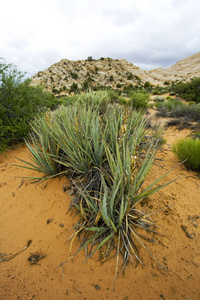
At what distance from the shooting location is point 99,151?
1.98 m

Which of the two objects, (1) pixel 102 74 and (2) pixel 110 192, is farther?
(1) pixel 102 74

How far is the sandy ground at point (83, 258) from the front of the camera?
46.5 inches

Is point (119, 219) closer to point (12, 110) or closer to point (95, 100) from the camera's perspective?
point (12, 110)

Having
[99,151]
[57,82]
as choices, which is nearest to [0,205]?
[99,151]

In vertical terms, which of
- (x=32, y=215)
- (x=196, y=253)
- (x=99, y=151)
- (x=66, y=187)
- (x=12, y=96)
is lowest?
(x=196, y=253)

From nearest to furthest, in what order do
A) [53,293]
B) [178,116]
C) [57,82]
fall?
[53,293] < [178,116] < [57,82]

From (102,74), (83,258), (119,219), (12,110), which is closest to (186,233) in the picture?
(119,219)

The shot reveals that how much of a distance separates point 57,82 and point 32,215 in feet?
136

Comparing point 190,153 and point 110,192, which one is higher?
point 110,192

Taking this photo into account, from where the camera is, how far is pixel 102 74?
148 feet

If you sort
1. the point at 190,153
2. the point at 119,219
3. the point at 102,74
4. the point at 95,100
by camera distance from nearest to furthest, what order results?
1. the point at 119,219
2. the point at 190,153
3. the point at 95,100
4. the point at 102,74

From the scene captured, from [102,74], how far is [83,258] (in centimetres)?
5010

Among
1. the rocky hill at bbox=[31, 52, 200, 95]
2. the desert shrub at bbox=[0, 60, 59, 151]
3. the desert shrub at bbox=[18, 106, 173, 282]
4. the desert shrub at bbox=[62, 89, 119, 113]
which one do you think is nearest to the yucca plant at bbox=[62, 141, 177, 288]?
the desert shrub at bbox=[18, 106, 173, 282]

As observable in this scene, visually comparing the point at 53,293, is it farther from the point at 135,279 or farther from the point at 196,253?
the point at 196,253
